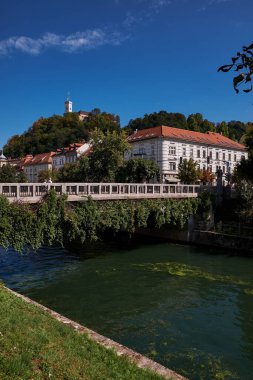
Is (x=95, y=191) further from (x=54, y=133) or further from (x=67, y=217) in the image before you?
(x=54, y=133)

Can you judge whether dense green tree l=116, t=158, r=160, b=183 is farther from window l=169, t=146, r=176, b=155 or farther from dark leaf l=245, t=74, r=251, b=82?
dark leaf l=245, t=74, r=251, b=82

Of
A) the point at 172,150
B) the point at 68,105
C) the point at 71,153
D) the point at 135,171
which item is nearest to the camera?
the point at 135,171

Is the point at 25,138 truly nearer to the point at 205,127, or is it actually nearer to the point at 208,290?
the point at 205,127

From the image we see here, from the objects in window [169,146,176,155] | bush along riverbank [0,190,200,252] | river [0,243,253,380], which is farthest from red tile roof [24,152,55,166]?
bush along riverbank [0,190,200,252]

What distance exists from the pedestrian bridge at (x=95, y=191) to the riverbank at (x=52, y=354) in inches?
412

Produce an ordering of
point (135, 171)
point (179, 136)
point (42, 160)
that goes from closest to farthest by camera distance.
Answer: point (135, 171), point (179, 136), point (42, 160)

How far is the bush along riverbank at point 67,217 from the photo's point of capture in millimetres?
19750

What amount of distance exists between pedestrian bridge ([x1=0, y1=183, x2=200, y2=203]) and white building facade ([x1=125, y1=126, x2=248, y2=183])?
25243 millimetres

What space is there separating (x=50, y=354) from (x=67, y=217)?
1482 centimetres

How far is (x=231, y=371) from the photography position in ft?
35.1

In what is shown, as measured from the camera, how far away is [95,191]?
25.5 m

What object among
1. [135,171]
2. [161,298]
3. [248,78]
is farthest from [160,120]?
[248,78]

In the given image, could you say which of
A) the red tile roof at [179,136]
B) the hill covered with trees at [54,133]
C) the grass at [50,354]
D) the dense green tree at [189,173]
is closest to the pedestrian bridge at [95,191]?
the grass at [50,354]

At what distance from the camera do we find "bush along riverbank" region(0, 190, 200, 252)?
19.8m
